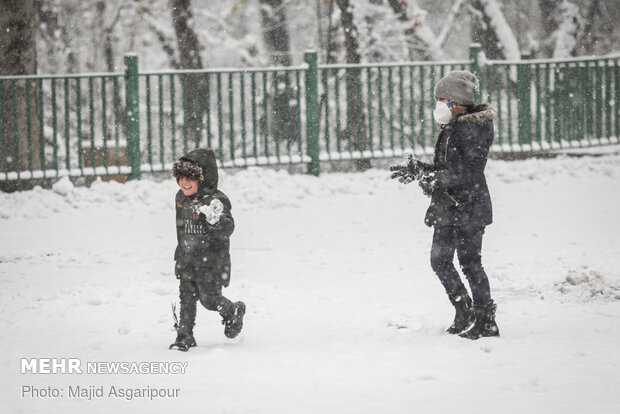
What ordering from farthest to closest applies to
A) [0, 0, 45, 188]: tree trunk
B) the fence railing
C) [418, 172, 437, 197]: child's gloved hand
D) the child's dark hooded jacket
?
the fence railing < [0, 0, 45, 188]: tree trunk < [418, 172, 437, 197]: child's gloved hand < the child's dark hooded jacket

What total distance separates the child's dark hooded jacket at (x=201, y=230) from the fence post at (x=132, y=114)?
786 cm

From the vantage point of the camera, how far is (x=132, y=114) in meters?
13.5

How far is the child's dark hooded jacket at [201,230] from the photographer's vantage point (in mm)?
5699

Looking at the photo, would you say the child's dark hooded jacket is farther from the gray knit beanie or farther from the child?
the gray knit beanie

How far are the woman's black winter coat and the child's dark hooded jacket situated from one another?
1.25 metres

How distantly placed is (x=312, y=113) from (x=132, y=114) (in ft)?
8.75

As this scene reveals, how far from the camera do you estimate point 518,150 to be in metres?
16.2

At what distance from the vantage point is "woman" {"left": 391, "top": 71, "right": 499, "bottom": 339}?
5.86 meters

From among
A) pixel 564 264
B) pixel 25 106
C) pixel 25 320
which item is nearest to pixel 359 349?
pixel 25 320

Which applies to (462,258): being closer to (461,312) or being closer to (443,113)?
(461,312)

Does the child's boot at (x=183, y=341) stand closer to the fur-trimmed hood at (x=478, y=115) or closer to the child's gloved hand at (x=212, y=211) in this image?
the child's gloved hand at (x=212, y=211)

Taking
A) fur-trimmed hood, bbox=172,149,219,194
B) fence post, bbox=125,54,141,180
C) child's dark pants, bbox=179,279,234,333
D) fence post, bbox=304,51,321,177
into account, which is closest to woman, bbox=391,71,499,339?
fur-trimmed hood, bbox=172,149,219,194

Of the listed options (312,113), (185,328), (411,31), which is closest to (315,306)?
(185,328)

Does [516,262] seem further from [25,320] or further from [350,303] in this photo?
[25,320]
